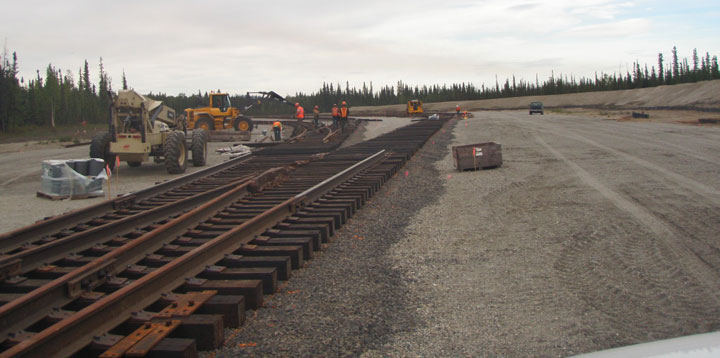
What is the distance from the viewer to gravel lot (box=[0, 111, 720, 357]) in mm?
4461

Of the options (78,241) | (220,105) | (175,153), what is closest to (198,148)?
(175,153)

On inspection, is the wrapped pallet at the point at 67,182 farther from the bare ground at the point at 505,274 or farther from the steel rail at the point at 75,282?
the steel rail at the point at 75,282

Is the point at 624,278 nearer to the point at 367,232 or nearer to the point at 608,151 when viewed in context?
the point at 367,232

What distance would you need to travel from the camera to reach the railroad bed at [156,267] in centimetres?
414

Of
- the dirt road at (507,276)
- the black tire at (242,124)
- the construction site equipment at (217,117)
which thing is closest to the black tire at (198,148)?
the dirt road at (507,276)

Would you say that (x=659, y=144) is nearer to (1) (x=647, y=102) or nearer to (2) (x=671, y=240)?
(2) (x=671, y=240)

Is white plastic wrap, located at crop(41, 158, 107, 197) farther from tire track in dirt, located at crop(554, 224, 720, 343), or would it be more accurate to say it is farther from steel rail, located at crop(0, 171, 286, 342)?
tire track in dirt, located at crop(554, 224, 720, 343)

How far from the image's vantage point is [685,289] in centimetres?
544

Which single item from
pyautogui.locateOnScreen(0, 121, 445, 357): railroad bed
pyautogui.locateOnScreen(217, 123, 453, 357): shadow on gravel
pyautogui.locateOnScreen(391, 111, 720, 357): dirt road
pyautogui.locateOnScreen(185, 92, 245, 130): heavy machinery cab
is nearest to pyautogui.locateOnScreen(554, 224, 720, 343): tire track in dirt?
pyautogui.locateOnScreen(391, 111, 720, 357): dirt road

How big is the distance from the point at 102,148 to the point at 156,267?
12254 millimetres

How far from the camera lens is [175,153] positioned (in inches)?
640

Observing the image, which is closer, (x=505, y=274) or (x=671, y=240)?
(x=505, y=274)

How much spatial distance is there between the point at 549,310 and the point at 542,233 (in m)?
3.08

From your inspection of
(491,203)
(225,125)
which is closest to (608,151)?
(491,203)
